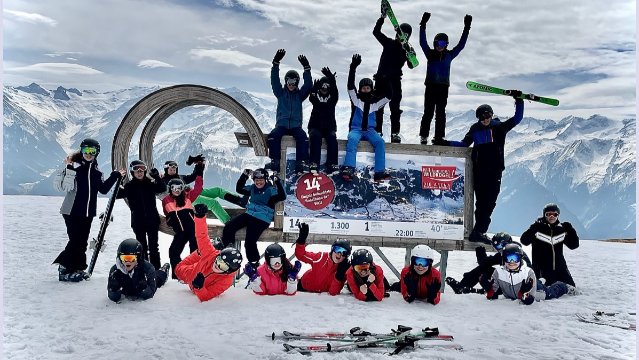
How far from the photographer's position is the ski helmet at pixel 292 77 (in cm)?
802

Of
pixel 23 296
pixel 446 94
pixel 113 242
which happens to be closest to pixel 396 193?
pixel 446 94

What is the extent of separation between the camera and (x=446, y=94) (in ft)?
28.1

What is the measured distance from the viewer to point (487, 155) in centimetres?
832

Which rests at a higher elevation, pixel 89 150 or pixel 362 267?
pixel 89 150

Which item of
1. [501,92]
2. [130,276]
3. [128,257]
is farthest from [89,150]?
[501,92]

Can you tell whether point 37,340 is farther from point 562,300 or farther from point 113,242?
point 113,242

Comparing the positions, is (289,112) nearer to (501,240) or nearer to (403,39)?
(403,39)

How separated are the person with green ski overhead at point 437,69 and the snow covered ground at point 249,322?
271 centimetres

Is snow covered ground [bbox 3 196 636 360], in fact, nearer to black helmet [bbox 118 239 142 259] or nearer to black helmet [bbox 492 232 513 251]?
black helmet [bbox 118 239 142 259]

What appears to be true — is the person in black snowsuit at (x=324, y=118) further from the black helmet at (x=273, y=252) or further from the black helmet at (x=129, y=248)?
the black helmet at (x=129, y=248)

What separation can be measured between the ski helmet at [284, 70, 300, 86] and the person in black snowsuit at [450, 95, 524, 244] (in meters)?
2.64

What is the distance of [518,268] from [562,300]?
2.89 ft

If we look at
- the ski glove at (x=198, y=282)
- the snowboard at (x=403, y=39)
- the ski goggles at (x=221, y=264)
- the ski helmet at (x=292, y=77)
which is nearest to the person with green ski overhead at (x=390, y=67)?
the snowboard at (x=403, y=39)

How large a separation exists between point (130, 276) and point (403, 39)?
16.6ft
